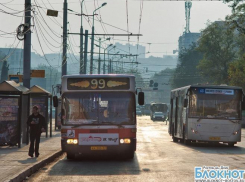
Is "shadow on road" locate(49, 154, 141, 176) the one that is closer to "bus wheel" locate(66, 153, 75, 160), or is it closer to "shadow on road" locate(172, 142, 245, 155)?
"bus wheel" locate(66, 153, 75, 160)

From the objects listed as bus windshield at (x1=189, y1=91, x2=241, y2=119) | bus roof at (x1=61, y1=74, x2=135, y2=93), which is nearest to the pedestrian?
bus roof at (x1=61, y1=74, x2=135, y2=93)

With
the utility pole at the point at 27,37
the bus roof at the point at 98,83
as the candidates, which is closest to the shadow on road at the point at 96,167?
the bus roof at the point at 98,83

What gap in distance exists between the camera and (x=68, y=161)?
20.6m

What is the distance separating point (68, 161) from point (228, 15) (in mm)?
41965

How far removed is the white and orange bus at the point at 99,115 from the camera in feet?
66.4

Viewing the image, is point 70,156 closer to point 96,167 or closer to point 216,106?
point 96,167

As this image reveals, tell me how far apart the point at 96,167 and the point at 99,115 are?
2.45 meters

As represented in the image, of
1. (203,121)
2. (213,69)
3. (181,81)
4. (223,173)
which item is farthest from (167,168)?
(181,81)

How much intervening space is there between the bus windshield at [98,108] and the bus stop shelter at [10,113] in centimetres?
441

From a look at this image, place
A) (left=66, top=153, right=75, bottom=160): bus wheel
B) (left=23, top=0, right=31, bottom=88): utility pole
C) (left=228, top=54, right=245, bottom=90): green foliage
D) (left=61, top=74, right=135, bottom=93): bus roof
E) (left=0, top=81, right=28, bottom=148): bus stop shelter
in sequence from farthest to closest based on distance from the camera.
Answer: (left=228, top=54, right=245, bottom=90): green foliage, (left=23, top=0, right=31, bottom=88): utility pole, (left=0, top=81, right=28, bottom=148): bus stop shelter, (left=66, top=153, right=75, bottom=160): bus wheel, (left=61, top=74, right=135, bottom=93): bus roof

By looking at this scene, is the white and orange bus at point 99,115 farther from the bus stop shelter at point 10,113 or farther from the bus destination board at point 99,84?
the bus stop shelter at point 10,113

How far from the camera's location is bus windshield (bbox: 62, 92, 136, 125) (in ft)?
66.9

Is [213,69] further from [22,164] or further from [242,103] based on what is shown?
[22,164]

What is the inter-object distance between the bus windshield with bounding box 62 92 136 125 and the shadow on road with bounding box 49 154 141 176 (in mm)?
1198
